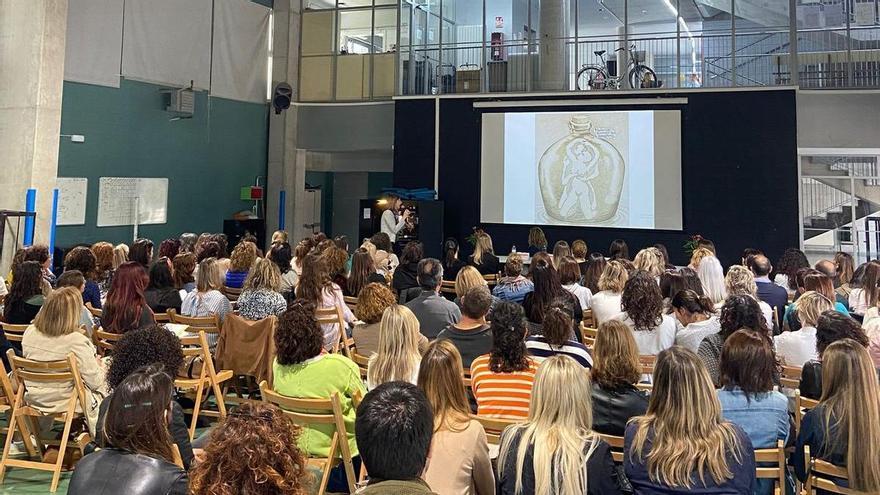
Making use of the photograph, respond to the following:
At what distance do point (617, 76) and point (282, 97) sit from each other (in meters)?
7.39

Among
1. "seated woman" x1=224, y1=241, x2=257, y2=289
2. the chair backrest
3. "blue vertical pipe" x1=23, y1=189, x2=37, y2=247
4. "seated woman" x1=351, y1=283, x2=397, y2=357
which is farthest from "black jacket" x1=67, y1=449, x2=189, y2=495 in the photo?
"blue vertical pipe" x1=23, y1=189, x2=37, y2=247

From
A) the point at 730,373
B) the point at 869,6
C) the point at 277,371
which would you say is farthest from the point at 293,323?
the point at 869,6

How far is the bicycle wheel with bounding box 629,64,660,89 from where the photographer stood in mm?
12641

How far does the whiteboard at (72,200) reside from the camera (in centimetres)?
1123

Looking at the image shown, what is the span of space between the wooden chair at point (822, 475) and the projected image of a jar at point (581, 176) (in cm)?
1010

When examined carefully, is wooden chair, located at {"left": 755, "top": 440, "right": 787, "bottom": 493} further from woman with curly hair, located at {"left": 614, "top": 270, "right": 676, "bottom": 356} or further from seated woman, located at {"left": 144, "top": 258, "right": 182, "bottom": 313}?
seated woman, located at {"left": 144, "top": 258, "right": 182, "bottom": 313}

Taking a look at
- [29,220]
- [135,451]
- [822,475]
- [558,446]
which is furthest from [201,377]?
[29,220]

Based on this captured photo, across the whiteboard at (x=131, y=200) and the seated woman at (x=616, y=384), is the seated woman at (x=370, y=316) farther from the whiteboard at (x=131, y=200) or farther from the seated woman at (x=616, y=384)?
the whiteboard at (x=131, y=200)

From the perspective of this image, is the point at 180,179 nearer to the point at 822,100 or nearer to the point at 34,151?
the point at 34,151

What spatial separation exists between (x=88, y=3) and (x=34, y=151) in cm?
318

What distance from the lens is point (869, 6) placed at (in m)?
12.2

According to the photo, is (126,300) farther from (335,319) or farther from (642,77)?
(642,77)

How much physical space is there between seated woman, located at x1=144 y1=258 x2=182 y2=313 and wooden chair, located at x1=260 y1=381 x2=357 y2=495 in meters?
2.86

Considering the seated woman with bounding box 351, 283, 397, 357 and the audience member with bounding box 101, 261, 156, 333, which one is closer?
the seated woman with bounding box 351, 283, 397, 357
